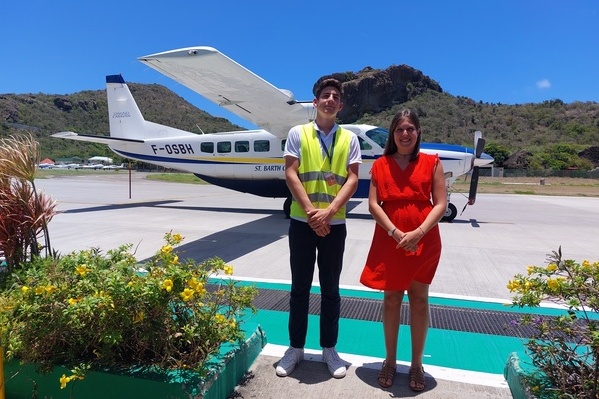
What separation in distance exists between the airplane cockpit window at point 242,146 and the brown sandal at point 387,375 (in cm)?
974

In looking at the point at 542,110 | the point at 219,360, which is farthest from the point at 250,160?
the point at 542,110

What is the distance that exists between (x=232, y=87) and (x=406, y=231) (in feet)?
21.9

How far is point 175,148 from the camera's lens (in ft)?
42.3

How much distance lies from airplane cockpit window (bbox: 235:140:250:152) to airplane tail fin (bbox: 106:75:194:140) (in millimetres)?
2328

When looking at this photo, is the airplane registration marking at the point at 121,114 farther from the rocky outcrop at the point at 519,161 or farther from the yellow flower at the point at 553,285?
the rocky outcrop at the point at 519,161

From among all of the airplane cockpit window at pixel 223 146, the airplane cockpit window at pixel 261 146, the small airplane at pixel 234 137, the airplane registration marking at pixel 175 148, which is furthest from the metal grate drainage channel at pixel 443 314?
the airplane registration marking at pixel 175 148

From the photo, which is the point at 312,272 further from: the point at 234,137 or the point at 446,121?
the point at 446,121

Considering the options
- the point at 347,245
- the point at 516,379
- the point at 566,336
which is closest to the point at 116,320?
the point at 516,379

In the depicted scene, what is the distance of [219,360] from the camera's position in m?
2.33

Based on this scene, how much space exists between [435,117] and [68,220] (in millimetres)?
73553

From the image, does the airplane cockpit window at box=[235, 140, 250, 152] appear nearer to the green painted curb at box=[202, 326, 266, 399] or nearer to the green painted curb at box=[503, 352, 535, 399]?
the green painted curb at box=[202, 326, 266, 399]

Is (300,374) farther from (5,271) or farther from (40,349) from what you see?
(5,271)

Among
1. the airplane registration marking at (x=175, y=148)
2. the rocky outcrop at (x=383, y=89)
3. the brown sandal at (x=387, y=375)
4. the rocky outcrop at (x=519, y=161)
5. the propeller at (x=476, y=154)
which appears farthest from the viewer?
the rocky outcrop at (x=383, y=89)

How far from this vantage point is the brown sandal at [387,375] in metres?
2.53
